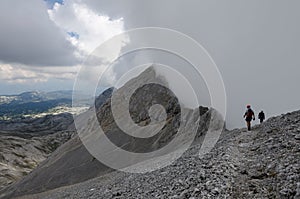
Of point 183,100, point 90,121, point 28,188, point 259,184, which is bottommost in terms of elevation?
point 259,184

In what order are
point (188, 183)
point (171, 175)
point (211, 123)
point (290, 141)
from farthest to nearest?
point (211, 123) → point (171, 175) → point (290, 141) → point (188, 183)

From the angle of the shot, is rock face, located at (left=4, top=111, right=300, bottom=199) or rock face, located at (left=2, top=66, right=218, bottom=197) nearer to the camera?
rock face, located at (left=4, top=111, right=300, bottom=199)

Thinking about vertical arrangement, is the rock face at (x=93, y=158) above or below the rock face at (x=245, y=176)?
above

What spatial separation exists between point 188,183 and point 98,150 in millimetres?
85552

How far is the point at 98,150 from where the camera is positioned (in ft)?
335

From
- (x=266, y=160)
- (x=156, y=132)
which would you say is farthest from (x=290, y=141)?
(x=156, y=132)

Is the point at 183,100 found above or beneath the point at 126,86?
beneath

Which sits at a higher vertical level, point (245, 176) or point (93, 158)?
point (93, 158)

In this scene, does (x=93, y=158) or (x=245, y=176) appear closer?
(x=245, y=176)

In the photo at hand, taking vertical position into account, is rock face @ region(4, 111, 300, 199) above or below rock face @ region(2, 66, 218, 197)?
below

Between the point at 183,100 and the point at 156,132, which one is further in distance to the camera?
the point at 183,100

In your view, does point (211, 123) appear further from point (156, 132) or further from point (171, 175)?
point (171, 175)

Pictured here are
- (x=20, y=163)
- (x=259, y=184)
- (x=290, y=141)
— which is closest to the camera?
(x=259, y=184)

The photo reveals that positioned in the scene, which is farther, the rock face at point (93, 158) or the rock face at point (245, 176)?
the rock face at point (93, 158)
